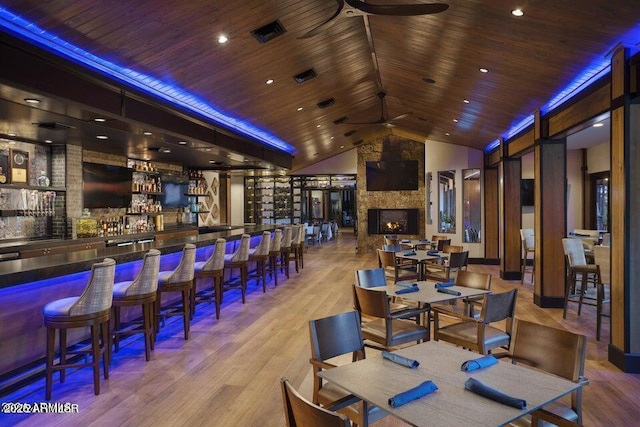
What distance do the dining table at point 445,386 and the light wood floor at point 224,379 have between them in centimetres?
124

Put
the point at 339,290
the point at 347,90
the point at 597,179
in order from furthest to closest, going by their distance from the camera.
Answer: the point at 597,179
the point at 347,90
the point at 339,290

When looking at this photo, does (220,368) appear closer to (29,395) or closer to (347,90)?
(29,395)

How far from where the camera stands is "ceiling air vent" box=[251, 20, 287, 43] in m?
5.14

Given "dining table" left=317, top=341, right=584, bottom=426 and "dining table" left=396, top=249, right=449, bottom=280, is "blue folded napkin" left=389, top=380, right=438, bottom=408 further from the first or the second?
"dining table" left=396, top=249, right=449, bottom=280

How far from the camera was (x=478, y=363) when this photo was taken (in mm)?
2154

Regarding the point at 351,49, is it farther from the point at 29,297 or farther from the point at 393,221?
the point at 393,221

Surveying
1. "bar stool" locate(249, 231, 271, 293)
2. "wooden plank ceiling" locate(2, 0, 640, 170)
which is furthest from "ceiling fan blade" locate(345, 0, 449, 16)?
"bar stool" locate(249, 231, 271, 293)

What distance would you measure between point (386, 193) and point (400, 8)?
1142 centimetres

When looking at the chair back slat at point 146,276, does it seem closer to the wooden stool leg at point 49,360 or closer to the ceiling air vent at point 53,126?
the wooden stool leg at point 49,360

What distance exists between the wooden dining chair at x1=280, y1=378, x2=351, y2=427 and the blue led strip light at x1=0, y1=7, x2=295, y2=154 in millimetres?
3928

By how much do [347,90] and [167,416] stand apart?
7.05 metres

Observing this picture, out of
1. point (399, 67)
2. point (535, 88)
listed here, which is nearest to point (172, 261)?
point (399, 67)

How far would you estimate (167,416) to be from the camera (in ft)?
10.6

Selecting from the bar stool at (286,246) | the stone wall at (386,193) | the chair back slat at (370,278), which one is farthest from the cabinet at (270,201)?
the chair back slat at (370,278)
